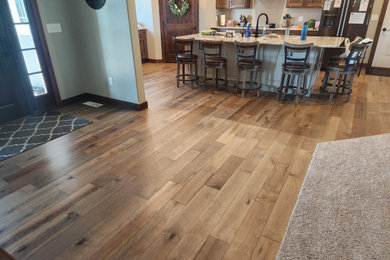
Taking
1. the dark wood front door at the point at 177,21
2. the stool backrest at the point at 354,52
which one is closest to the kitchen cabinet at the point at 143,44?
the dark wood front door at the point at 177,21

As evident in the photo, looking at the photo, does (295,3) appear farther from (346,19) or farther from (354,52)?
(354,52)

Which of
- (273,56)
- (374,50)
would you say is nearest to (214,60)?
(273,56)

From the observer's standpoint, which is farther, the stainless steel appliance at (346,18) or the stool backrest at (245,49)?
the stainless steel appliance at (346,18)

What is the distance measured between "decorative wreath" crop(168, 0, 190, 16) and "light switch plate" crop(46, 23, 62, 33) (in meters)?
3.73

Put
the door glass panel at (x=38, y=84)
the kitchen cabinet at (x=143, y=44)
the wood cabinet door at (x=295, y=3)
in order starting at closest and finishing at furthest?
the door glass panel at (x=38, y=84) < the wood cabinet door at (x=295, y=3) < the kitchen cabinet at (x=143, y=44)

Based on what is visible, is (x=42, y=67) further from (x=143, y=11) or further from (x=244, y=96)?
(x=143, y=11)

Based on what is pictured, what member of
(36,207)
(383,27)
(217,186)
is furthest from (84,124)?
(383,27)

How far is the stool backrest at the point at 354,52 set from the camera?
3.81 m

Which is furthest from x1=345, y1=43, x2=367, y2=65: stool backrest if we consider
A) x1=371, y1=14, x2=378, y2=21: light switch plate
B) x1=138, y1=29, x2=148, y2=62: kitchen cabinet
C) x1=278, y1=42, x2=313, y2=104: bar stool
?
x1=138, y1=29, x2=148, y2=62: kitchen cabinet

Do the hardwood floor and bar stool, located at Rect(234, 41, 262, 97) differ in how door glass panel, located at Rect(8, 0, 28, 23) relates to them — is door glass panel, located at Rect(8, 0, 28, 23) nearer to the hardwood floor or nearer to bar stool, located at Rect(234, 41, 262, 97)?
the hardwood floor

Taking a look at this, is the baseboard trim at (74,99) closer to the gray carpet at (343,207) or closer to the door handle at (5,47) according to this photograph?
the door handle at (5,47)

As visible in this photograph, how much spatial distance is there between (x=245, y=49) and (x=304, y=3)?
3.22m

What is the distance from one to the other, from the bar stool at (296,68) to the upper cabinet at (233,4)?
3.21 m

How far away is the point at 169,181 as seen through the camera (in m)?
2.39
